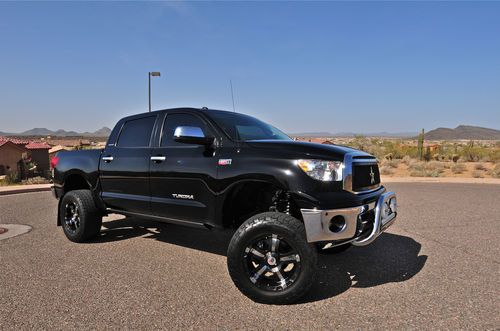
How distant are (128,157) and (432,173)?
16.5m

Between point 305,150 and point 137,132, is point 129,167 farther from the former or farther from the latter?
point 305,150

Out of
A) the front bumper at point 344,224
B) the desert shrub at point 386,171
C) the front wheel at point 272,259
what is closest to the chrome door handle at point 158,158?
the front wheel at point 272,259

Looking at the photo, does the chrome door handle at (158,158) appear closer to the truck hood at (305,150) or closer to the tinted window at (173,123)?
the tinted window at (173,123)

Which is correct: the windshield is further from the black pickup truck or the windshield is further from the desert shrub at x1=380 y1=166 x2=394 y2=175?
the desert shrub at x1=380 y1=166 x2=394 y2=175

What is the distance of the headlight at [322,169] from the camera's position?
11.6 feet

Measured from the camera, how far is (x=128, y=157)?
16.6 ft

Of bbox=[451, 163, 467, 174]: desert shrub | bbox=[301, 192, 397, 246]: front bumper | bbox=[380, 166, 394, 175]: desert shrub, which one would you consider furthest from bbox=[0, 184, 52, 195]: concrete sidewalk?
bbox=[451, 163, 467, 174]: desert shrub

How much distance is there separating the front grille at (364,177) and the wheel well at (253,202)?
27.7 inches

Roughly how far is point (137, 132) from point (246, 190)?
1.93 meters

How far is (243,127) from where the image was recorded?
471cm

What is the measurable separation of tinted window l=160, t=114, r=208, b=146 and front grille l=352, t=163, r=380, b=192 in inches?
76.1

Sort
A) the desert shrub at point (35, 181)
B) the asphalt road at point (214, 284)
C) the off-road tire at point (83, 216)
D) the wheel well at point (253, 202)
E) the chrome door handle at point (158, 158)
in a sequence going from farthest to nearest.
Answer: the desert shrub at point (35, 181), the off-road tire at point (83, 216), the chrome door handle at point (158, 158), the wheel well at point (253, 202), the asphalt road at point (214, 284)

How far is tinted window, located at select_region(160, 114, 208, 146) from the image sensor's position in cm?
461

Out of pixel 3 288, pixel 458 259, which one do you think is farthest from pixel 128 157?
pixel 458 259
